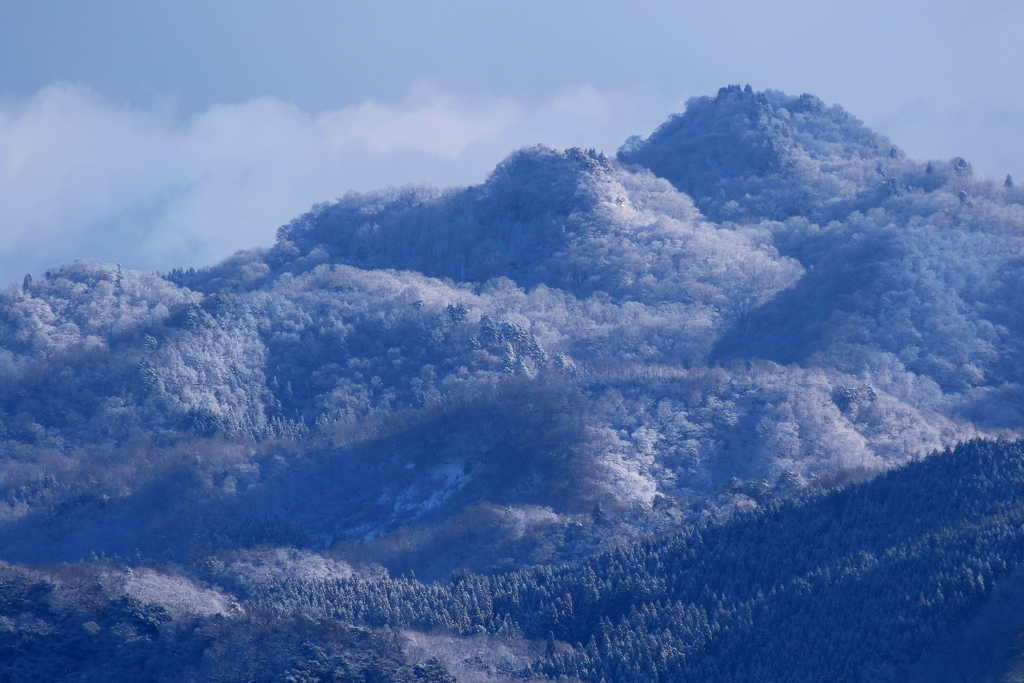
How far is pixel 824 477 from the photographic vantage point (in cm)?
10150

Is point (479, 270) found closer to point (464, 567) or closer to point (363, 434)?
point (363, 434)

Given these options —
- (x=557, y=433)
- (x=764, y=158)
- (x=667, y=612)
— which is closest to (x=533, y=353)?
(x=557, y=433)

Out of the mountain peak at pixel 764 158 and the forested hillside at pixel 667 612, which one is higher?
the mountain peak at pixel 764 158

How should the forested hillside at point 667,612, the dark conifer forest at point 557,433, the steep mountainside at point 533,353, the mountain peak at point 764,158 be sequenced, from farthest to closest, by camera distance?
the mountain peak at point 764,158, the steep mountainside at point 533,353, the dark conifer forest at point 557,433, the forested hillside at point 667,612

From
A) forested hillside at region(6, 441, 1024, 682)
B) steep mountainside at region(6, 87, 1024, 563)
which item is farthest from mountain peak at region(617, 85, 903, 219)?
forested hillside at region(6, 441, 1024, 682)

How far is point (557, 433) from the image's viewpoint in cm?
11562

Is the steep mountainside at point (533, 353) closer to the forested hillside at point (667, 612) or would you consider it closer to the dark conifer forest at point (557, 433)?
the dark conifer forest at point (557, 433)

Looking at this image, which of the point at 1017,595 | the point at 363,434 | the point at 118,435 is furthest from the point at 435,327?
the point at 1017,595

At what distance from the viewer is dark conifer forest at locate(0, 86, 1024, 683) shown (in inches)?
2872

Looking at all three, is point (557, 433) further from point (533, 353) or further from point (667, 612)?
point (667, 612)

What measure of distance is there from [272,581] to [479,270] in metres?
76.0

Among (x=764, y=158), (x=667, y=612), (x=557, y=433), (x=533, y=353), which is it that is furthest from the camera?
(x=764, y=158)

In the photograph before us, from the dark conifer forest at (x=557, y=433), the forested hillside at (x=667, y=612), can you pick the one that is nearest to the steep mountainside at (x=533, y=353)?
the dark conifer forest at (x=557, y=433)

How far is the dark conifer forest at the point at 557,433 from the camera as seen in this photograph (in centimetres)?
7294
